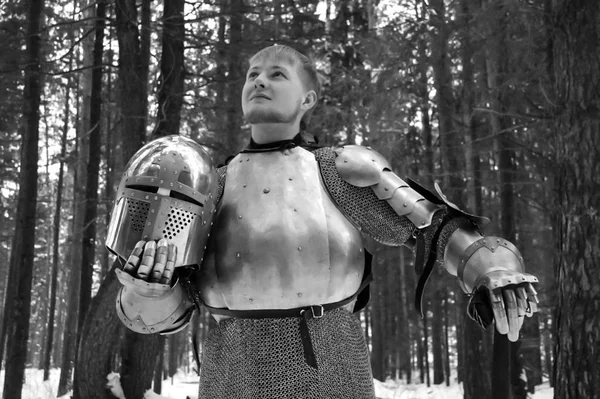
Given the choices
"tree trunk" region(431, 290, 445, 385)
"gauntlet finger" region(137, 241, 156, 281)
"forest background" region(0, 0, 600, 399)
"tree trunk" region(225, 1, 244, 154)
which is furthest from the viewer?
"tree trunk" region(431, 290, 445, 385)

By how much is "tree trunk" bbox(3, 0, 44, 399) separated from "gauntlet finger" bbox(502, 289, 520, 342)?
22.7 feet

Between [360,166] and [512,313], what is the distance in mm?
886

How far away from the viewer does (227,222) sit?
2412 mm

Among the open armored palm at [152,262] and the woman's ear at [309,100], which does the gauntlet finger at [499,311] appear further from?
the woman's ear at [309,100]

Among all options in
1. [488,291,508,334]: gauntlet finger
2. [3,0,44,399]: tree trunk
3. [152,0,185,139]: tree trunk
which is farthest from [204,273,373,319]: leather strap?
[3,0,44,399]: tree trunk

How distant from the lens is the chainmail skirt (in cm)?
223

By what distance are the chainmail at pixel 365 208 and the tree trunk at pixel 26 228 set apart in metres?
6.19

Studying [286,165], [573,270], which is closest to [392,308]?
[573,270]

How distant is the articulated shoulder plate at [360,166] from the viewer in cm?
252

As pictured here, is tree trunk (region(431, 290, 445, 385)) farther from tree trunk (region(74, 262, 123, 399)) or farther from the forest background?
tree trunk (region(74, 262, 123, 399))

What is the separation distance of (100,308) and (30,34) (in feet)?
12.7

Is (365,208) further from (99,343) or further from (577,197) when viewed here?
(99,343)

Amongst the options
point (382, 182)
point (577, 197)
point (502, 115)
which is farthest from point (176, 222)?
point (502, 115)

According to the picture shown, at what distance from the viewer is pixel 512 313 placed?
6.66 feet
